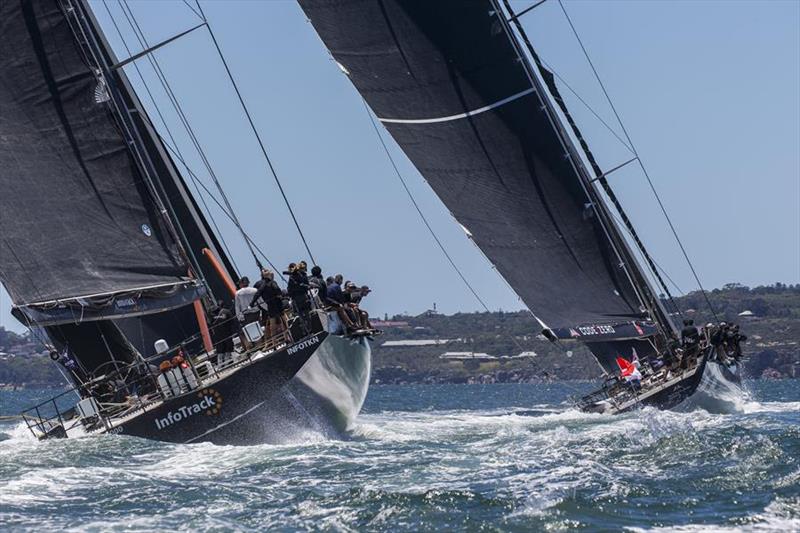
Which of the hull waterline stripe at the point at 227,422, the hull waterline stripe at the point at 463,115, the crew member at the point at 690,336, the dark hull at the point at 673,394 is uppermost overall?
the hull waterline stripe at the point at 463,115

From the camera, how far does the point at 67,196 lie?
2667 cm

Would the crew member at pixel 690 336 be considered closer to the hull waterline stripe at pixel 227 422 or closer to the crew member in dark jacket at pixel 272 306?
the crew member in dark jacket at pixel 272 306

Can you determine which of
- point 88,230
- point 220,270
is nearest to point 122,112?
point 88,230

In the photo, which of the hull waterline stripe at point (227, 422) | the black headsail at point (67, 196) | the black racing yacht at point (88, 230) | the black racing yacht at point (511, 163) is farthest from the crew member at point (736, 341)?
the hull waterline stripe at point (227, 422)

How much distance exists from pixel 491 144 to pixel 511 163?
0.66 metres

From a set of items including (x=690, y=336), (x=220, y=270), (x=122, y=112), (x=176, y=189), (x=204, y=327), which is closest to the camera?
(x=122, y=112)

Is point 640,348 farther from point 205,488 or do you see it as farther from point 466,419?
point 205,488

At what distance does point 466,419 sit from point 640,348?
4189mm

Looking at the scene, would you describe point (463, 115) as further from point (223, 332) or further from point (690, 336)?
point (223, 332)

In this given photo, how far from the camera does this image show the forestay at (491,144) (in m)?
33.4

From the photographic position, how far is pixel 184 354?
26.0 meters

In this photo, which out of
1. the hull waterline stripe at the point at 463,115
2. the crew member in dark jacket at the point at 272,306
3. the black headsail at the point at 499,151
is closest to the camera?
the crew member in dark jacket at the point at 272,306

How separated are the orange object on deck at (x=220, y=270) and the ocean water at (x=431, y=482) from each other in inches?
184

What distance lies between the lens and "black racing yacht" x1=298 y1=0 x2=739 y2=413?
3328 cm
